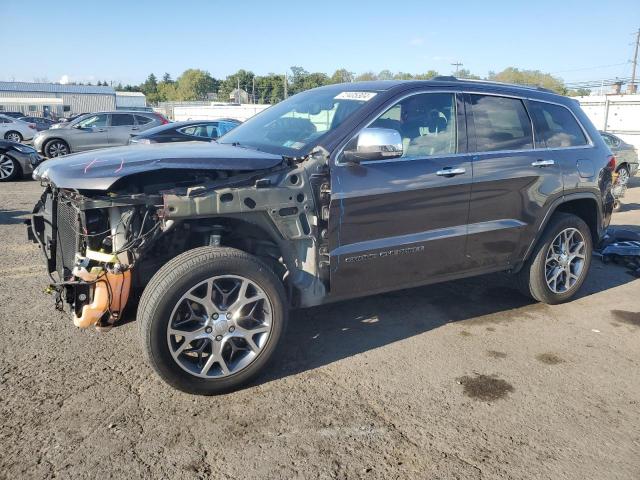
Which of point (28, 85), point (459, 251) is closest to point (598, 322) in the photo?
point (459, 251)

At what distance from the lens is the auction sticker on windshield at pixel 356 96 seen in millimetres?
3826

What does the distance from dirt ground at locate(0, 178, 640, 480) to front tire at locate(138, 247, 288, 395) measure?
0.59 feet

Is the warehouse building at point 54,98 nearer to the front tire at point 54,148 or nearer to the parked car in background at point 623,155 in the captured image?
the front tire at point 54,148

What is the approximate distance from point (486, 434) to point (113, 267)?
236 centimetres

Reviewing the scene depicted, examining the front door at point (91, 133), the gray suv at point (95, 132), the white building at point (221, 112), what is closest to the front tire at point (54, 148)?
the gray suv at point (95, 132)

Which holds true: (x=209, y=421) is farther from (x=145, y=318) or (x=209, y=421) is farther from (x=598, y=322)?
(x=598, y=322)

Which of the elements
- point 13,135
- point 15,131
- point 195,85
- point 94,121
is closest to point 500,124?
point 94,121

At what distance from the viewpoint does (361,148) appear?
11.3 ft

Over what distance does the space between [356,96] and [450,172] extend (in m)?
0.91

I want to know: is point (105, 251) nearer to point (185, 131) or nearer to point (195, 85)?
point (185, 131)

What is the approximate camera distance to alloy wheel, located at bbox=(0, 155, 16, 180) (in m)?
11.7

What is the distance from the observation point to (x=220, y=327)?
3199 mm

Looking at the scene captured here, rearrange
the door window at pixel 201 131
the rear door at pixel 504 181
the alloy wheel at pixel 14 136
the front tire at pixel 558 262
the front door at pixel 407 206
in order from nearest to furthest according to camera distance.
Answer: the front door at pixel 407 206, the rear door at pixel 504 181, the front tire at pixel 558 262, the door window at pixel 201 131, the alloy wheel at pixel 14 136

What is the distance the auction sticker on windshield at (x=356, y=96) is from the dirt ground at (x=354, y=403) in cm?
181
